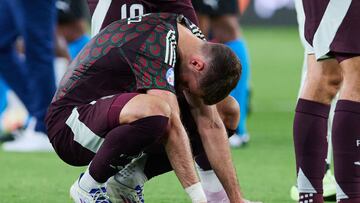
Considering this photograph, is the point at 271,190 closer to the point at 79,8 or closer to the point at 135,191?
the point at 135,191

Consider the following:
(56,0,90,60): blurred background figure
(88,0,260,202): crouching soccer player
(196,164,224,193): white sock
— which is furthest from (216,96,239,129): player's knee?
(56,0,90,60): blurred background figure

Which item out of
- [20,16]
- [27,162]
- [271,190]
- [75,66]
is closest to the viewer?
[75,66]

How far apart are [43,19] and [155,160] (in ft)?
9.26

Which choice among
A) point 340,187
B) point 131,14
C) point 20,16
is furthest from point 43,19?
point 340,187

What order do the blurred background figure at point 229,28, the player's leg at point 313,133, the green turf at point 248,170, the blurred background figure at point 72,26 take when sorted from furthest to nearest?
the blurred background figure at point 72,26, the blurred background figure at point 229,28, the green turf at point 248,170, the player's leg at point 313,133

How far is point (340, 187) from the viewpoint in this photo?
12.6ft

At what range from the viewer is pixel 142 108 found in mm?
3990

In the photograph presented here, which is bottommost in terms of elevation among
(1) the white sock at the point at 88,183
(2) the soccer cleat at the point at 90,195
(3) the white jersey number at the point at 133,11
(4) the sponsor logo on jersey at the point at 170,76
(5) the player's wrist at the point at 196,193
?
(2) the soccer cleat at the point at 90,195

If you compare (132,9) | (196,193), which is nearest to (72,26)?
(132,9)

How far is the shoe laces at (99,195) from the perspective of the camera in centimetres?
418

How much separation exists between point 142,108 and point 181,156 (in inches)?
9.9

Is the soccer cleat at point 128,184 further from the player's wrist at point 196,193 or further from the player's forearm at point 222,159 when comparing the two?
the player's wrist at point 196,193

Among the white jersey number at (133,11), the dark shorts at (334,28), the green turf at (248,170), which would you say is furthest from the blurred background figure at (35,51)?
the dark shorts at (334,28)

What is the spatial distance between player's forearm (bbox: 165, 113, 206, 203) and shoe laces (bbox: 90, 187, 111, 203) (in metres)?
0.38
